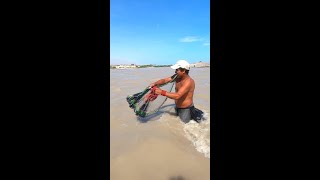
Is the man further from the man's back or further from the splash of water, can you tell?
the splash of water

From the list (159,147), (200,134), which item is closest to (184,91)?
(200,134)

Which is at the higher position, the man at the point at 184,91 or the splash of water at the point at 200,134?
the man at the point at 184,91

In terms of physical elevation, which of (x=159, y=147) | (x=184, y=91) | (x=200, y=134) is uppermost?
(x=184, y=91)

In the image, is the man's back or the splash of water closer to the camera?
the splash of water

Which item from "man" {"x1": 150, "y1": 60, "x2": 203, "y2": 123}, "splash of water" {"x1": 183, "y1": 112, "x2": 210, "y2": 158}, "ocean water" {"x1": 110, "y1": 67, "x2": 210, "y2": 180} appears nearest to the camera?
"ocean water" {"x1": 110, "y1": 67, "x2": 210, "y2": 180}

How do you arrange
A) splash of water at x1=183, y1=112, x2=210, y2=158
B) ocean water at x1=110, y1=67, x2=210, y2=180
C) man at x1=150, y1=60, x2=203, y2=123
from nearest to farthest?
ocean water at x1=110, y1=67, x2=210, y2=180, splash of water at x1=183, y1=112, x2=210, y2=158, man at x1=150, y1=60, x2=203, y2=123

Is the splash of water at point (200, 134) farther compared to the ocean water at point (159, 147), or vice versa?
the splash of water at point (200, 134)

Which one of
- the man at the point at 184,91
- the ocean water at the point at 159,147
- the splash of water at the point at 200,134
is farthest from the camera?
the man at the point at 184,91

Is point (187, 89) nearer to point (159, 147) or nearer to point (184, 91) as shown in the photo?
point (184, 91)

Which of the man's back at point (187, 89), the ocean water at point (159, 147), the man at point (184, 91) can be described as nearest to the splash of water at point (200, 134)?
the ocean water at point (159, 147)

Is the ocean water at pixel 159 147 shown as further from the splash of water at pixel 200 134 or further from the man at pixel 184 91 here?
the man at pixel 184 91

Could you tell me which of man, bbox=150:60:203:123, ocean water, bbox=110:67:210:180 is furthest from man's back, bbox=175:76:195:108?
ocean water, bbox=110:67:210:180

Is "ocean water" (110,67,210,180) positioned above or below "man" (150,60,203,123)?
below
